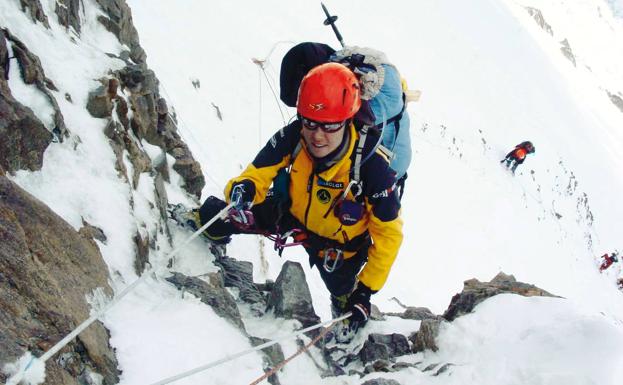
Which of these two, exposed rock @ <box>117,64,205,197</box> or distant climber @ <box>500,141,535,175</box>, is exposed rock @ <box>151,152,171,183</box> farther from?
distant climber @ <box>500,141,535,175</box>

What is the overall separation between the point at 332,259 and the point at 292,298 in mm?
568

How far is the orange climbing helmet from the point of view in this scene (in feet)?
12.8

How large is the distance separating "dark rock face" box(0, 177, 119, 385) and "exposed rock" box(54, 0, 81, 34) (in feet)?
11.8

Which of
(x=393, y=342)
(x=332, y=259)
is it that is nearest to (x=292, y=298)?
(x=332, y=259)

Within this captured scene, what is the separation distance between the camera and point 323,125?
4.02 meters

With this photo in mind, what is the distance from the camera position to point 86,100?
16.4 ft

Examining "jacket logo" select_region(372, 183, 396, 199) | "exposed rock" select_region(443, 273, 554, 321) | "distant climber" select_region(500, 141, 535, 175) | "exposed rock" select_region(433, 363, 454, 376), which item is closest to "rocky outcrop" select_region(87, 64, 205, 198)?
"jacket logo" select_region(372, 183, 396, 199)

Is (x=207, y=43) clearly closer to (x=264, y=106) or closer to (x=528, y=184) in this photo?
(x=264, y=106)

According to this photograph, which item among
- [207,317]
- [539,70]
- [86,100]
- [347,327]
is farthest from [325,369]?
[539,70]

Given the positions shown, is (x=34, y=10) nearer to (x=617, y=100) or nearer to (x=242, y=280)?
(x=242, y=280)

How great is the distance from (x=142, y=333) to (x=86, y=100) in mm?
2557

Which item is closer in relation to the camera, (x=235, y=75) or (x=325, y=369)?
(x=325, y=369)

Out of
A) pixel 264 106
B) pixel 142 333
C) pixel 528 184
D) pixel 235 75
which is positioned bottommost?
pixel 528 184

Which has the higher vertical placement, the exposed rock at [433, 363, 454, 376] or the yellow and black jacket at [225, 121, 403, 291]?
the yellow and black jacket at [225, 121, 403, 291]
